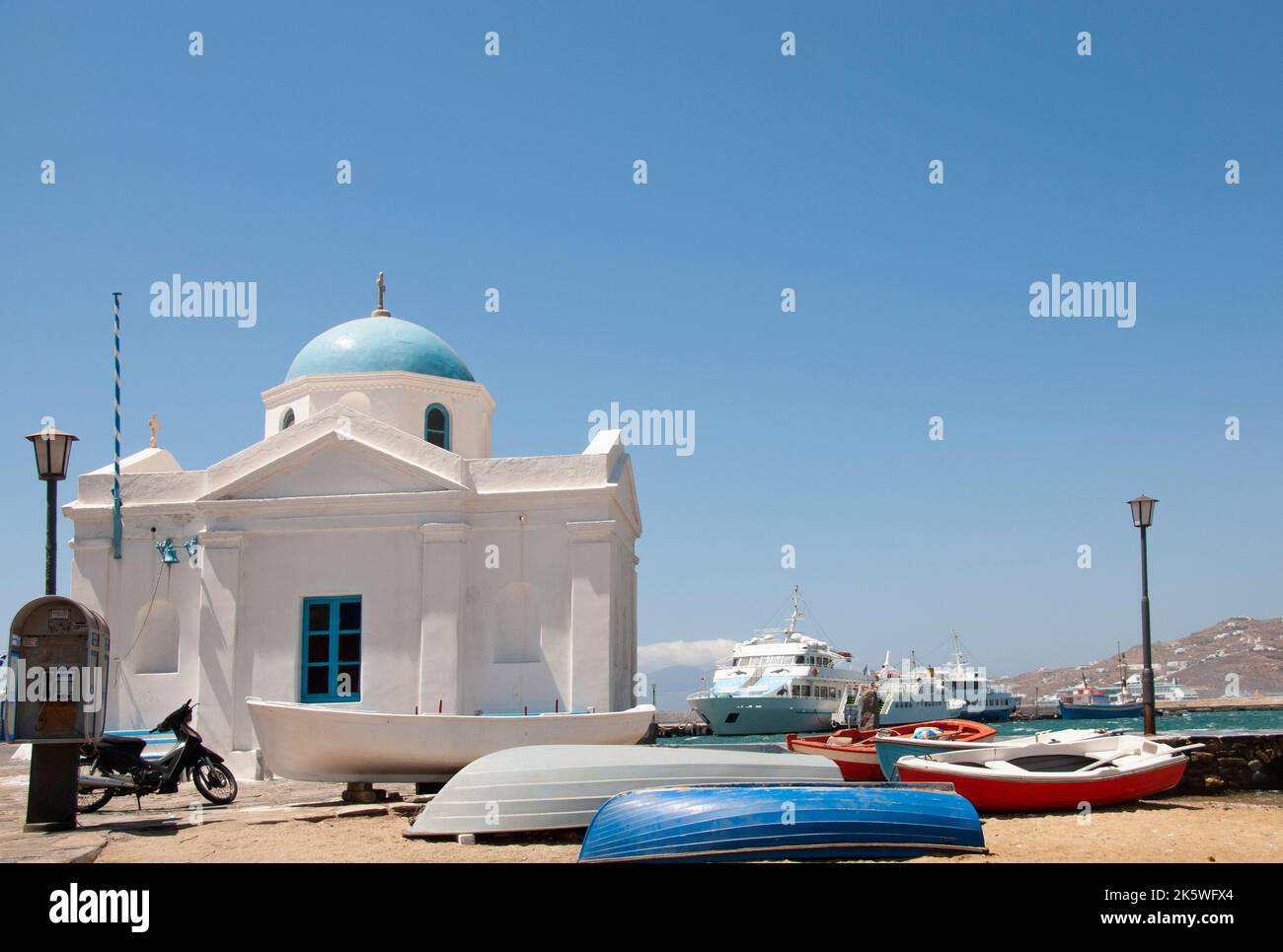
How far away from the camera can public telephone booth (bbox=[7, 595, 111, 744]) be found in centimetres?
1320

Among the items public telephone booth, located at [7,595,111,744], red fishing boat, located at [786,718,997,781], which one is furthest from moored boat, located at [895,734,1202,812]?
public telephone booth, located at [7,595,111,744]

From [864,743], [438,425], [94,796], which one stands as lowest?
[94,796]

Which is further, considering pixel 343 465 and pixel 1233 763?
pixel 343 465

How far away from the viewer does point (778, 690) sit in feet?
221

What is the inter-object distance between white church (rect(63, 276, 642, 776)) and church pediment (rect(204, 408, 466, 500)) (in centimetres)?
3

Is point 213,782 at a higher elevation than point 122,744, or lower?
lower

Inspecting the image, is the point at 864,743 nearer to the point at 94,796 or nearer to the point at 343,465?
the point at 343,465

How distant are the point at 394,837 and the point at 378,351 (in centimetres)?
1328

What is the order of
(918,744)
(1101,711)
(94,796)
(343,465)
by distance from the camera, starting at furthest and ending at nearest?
(1101,711) → (343,465) → (918,744) → (94,796)

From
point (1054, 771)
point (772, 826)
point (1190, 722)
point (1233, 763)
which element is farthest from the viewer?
point (1190, 722)

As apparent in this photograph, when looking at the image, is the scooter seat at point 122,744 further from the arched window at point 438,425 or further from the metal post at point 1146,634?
→ the metal post at point 1146,634

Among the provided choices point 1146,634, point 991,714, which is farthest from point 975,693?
point 1146,634
